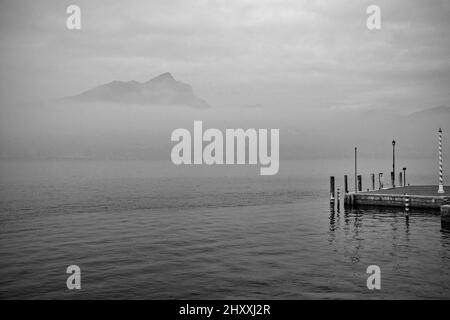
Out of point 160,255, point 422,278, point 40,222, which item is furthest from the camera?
point 40,222

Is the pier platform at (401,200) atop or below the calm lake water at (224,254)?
atop

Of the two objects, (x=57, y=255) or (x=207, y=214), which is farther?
(x=207, y=214)

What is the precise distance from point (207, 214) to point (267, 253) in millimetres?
19009

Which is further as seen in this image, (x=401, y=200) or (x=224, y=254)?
(x=401, y=200)

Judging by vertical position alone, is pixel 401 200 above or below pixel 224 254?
above

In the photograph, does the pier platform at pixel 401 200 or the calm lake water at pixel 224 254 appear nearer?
the calm lake water at pixel 224 254

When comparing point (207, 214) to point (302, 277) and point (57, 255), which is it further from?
point (302, 277)

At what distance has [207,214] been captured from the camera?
43406 millimetres

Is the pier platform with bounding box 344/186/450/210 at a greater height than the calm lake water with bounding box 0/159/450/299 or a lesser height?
greater

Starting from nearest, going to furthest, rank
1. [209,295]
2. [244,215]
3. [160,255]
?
[209,295] < [160,255] < [244,215]

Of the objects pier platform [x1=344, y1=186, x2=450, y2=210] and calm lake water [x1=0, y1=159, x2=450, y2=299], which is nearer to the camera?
calm lake water [x1=0, y1=159, x2=450, y2=299]
